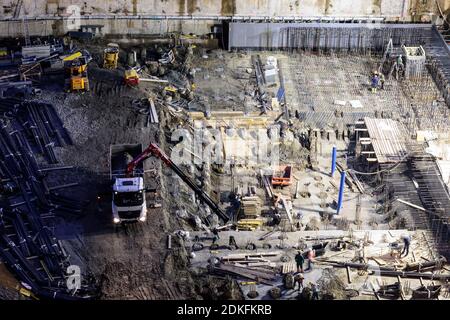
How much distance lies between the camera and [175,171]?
1714 inches

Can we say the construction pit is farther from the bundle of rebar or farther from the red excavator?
the red excavator

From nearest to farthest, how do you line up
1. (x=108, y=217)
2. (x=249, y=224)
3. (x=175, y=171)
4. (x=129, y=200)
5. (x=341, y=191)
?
(x=129, y=200) < (x=108, y=217) < (x=175, y=171) < (x=249, y=224) < (x=341, y=191)

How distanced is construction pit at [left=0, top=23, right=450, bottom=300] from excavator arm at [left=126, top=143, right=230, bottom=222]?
396 millimetres

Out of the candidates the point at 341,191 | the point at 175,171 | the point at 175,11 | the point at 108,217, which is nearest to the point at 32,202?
the point at 108,217

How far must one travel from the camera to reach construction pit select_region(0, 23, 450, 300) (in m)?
39.9

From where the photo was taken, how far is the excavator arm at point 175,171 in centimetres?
4259

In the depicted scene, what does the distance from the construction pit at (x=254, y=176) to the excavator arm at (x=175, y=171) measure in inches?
15.6

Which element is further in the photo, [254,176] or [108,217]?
[254,176]

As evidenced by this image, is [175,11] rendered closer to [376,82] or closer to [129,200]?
[376,82]

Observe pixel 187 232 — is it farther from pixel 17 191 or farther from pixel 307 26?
pixel 307 26

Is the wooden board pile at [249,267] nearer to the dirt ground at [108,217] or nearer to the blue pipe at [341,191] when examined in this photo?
the dirt ground at [108,217]

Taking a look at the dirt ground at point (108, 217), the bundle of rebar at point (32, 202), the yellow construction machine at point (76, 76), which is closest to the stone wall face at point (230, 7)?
the yellow construction machine at point (76, 76)

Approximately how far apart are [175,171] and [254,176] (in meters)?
5.88

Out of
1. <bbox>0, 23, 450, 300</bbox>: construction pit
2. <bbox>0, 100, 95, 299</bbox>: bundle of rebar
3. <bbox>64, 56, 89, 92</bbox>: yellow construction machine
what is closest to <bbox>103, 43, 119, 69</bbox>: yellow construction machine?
<bbox>0, 23, 450, 300</bbox>: construction pit
